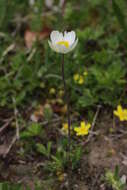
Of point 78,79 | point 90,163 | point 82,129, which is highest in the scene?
point 78,79

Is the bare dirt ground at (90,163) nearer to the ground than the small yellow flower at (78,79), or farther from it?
nearer to the ground

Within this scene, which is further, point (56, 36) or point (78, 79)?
point (78, 79)

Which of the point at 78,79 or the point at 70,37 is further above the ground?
the point at 70,37

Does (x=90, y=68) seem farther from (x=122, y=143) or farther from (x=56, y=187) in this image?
(x=56, y=187)

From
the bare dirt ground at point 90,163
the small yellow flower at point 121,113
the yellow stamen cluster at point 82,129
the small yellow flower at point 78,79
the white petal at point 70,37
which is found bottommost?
the bare dirt ground at point 90,163

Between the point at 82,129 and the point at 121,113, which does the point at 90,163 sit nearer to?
the point at 82,129

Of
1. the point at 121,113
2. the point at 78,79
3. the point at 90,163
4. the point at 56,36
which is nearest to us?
the point at 56,36

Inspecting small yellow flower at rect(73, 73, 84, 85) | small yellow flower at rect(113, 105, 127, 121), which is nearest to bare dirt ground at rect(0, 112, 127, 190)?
small yellow flower at rect(113, 105, 127, 121)

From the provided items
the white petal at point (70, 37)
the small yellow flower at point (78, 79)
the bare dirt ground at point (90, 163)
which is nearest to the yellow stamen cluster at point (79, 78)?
the small yellow flower at point (78, 79)

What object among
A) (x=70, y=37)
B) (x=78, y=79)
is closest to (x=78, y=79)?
(x=78, y=79)

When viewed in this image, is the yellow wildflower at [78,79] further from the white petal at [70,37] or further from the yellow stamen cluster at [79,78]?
the white petal at [70,37]

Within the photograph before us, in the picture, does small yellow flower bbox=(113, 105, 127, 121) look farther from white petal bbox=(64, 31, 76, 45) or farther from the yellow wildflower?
white petal bbox=(64, 31, 76, 45)

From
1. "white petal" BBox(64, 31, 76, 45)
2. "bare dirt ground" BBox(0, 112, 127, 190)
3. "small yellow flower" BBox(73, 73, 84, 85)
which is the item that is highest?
"white petal" BBox(64, 31, 76, 45)
